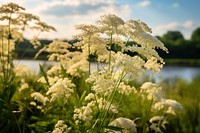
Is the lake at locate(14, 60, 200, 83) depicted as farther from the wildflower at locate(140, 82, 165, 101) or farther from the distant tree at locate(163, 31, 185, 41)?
the distant tree at locate(163, 31, 185, 41)

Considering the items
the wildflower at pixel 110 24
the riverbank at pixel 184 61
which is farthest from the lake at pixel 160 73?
the riverbank at pixel 184 61

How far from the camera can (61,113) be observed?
4113 millimetres

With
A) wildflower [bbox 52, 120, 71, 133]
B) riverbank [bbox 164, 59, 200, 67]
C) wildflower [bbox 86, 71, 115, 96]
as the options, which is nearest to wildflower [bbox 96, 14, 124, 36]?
wildflower [bbox 86, 71, 115, 96]

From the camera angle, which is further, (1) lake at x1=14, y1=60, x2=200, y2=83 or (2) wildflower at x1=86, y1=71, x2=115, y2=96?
(1) lake at x1=14, y1=60, x2=200, y2=83

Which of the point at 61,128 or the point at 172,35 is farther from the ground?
the point at 172,35

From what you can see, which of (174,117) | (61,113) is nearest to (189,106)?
(174,117)

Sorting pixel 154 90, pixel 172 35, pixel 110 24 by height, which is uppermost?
pixel 172 35

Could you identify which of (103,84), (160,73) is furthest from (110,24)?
(160,73)

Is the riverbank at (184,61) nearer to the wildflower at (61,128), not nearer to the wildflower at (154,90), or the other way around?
the wildflower at (154,90)

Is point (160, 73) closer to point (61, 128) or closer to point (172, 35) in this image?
point (61, 128)

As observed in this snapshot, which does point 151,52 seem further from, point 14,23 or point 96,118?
point 14,23

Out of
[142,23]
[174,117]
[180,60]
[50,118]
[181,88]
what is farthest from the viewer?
[180,60]

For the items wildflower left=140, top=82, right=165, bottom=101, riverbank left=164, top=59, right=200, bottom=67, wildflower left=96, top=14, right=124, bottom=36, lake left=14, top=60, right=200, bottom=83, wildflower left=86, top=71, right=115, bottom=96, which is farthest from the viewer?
riverbank left=164, top=59, right=200, bottom=67

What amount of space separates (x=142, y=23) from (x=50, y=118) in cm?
189
